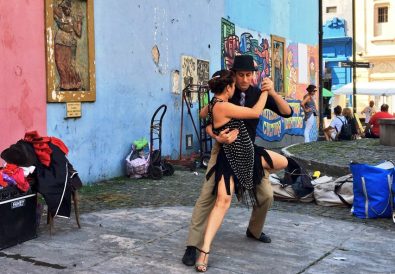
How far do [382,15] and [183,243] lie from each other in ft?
115

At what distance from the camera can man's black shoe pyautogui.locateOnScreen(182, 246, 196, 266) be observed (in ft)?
15.4

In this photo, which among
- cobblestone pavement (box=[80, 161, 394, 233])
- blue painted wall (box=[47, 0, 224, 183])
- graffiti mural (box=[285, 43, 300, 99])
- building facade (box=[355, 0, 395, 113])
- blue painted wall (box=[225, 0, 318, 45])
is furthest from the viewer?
building facade (box=[355, 0, 395, 113])

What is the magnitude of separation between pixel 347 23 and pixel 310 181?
33.2 metres

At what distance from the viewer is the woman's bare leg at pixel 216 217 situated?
460 centimetres

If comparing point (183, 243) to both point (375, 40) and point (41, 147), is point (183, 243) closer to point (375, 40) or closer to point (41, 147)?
point (41, 147)

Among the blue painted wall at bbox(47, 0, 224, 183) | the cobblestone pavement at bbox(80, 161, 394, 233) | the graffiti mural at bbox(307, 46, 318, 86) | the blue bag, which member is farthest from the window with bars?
the blue bag

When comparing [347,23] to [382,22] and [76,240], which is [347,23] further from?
[76,240]

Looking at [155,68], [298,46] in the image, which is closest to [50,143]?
[155,68]

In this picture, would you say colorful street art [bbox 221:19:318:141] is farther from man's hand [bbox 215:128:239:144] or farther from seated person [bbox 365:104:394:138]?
man's hand [bbox 215:128:239:144]

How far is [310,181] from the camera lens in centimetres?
759

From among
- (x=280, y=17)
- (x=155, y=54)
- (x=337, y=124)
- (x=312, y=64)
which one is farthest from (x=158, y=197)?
(x=312, y=64)

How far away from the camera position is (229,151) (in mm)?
4793

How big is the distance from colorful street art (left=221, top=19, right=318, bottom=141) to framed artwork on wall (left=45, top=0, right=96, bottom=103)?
5507 millimetres

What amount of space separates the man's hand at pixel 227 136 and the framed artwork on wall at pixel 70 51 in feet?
13.3
